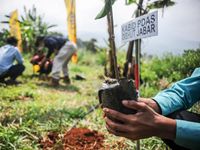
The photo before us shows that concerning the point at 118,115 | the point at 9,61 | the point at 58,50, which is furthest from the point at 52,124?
the point at 58,50

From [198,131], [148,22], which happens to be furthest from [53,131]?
[198,131]

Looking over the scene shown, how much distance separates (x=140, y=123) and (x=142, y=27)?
116cm

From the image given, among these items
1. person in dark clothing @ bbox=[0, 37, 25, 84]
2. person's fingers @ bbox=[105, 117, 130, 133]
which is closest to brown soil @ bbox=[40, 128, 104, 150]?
person's fingers @ bbox=[105, 117, 130, 133]

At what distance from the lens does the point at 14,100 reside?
16.8 ft

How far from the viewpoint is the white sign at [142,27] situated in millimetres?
2045

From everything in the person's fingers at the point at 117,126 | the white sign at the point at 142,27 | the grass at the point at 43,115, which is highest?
the white sign at the point at 142,27

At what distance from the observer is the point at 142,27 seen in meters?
2.17

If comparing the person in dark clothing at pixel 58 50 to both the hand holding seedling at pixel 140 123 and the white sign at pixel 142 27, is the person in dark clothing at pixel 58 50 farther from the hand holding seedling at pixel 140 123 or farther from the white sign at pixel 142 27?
the hand holding seedling at pixel 140 123

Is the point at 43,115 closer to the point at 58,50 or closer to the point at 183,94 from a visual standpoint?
the point at 183,94

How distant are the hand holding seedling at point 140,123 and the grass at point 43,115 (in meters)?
1.83

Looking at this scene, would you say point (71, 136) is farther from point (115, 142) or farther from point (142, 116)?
point (142, 116)

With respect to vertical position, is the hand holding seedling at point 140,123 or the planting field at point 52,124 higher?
the hand holding seedling at point 140,123

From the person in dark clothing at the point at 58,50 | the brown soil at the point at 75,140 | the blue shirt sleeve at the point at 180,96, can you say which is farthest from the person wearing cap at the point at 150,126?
the person in dark clothing at the point at 58,50

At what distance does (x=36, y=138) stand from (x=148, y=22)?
173 centimetres
